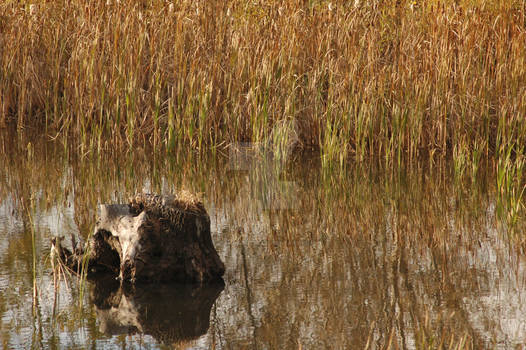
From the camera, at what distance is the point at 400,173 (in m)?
6.17

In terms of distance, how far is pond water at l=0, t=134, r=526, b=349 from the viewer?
3283 millimetres

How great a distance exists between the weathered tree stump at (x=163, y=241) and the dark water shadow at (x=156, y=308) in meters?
0.07

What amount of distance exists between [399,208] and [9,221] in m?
2.38

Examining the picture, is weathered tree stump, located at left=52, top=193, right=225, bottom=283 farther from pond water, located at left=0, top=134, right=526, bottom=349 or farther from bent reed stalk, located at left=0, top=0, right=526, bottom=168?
bent reed stalk, located at left=0, top=0, right=526, bottom=168

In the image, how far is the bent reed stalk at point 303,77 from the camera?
21.3 feet

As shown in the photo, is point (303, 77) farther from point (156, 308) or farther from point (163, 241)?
point (156, 308)

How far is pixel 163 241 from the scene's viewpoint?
3883 millimetres

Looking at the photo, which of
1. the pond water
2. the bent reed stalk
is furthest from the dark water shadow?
the bent reed stalk

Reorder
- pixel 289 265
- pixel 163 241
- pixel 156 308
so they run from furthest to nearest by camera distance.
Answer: pixel 289 265
pixel 163 241
pixel 156 308

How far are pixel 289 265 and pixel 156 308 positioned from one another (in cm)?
81

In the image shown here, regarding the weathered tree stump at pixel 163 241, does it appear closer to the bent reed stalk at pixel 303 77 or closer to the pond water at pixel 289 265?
the pond water at pixel 289 265

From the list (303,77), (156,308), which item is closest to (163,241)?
(156,308)

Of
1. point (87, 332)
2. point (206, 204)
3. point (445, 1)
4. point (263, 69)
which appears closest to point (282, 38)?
point (263, 69)

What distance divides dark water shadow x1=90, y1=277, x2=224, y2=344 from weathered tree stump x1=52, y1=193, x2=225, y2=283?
0.07 metres
